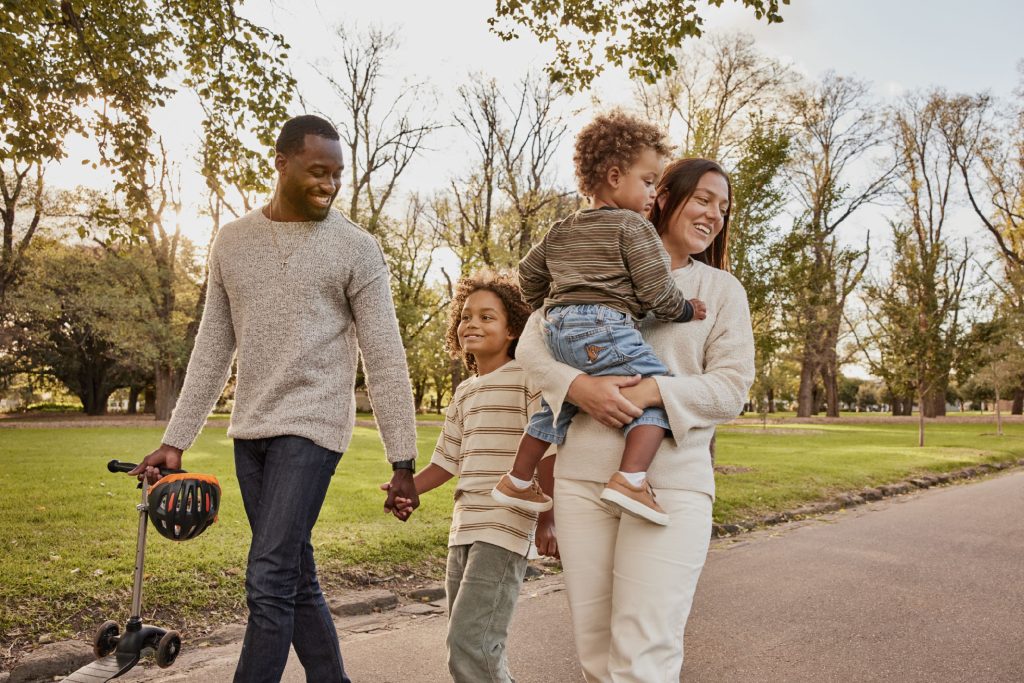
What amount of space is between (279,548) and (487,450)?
2.68ft

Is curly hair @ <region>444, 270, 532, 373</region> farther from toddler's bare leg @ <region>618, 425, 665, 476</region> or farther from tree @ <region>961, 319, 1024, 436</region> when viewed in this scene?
tree @ <region>961, 319, 1024, 436</region>

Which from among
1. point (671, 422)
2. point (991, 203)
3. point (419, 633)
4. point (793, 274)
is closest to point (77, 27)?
point (419, 633)

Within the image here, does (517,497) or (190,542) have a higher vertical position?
(517,497)

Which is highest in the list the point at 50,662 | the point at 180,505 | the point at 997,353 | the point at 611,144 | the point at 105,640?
the point at 997,353

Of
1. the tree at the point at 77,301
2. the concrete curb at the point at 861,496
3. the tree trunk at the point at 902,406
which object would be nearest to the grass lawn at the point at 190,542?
the concrete curb at the point at 861,496

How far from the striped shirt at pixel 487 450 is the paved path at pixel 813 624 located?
1.60 meters

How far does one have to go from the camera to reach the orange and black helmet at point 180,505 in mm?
2779

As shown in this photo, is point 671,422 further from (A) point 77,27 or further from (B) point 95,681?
(A) point 77,27

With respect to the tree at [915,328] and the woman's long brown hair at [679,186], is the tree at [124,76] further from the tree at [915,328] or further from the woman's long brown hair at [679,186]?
the tree at [915,328]

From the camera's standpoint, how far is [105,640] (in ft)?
10.9

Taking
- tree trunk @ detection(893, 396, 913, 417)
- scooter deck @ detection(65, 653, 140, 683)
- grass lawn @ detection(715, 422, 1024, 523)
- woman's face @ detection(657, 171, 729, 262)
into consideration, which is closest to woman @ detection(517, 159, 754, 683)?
woman's face @ detection(657, 171, 729, 262)

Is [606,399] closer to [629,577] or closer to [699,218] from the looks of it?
[629,577]

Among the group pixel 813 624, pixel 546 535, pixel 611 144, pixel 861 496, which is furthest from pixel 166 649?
pixel 861 496

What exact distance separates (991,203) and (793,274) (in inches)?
1156
